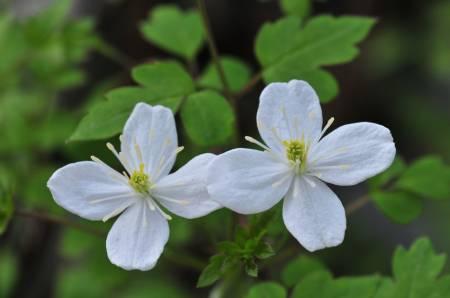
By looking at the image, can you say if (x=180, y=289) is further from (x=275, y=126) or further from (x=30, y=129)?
(x=275, y=126)

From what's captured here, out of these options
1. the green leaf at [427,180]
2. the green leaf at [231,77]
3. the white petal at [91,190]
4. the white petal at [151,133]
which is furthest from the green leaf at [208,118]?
the green leaf at [427,180]

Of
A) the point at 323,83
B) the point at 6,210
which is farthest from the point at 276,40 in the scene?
the point at 6,210

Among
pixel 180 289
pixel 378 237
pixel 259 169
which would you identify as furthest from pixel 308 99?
pixel 378 237

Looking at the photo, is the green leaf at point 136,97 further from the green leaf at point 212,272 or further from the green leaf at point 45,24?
the green leaf at point 45,24

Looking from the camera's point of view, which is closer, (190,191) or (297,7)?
(190,191)

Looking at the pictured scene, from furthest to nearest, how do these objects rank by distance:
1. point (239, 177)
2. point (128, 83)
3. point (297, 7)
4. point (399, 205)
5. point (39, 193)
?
point (128, 83) < point (39, 193) < point (297, 7) < point (399, 205) < point (239, 177)

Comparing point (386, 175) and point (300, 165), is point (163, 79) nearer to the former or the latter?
point (300, 165)
